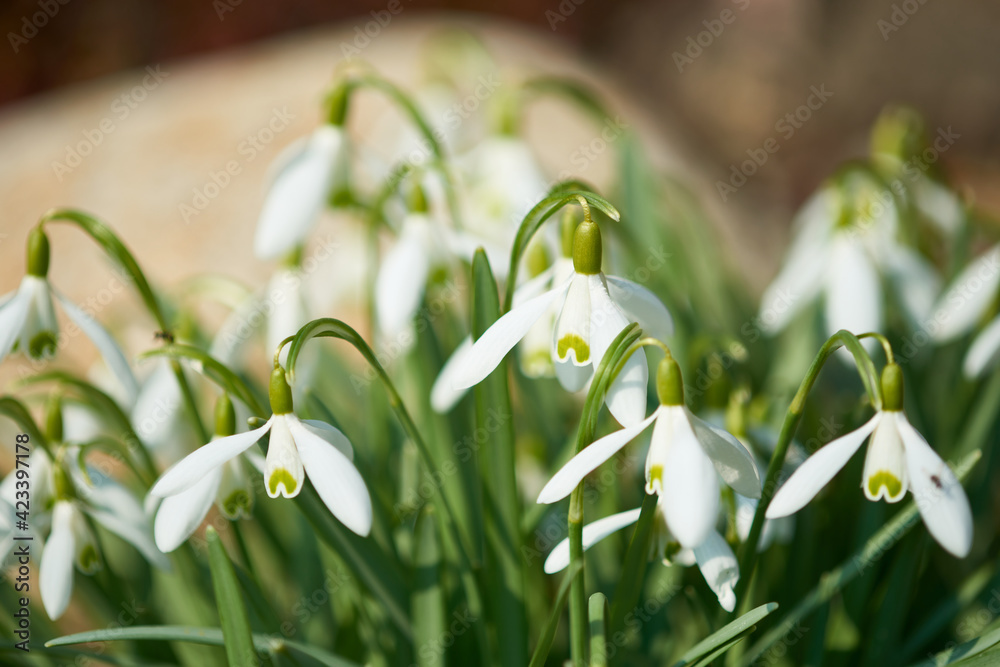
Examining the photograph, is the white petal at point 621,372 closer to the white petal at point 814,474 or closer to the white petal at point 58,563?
the white petal at point 814,474

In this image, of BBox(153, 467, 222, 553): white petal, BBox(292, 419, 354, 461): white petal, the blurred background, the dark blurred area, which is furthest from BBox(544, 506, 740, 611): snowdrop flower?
the dark blurred area

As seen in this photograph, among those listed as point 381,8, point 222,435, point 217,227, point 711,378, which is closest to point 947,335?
point 711,378

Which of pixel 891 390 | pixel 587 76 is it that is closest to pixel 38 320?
pixel 891 390

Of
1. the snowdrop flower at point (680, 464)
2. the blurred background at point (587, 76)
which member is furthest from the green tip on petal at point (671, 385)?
the blurred background at point (587, 76)

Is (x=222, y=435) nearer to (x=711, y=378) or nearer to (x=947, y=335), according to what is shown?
(x=711, y=378)

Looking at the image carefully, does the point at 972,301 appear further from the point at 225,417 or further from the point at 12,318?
the point at 12,318

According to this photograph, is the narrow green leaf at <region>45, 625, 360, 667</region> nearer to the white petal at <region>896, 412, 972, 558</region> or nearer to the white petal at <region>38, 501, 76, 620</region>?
the white petal at <region>38, 501, 76, 620</region>

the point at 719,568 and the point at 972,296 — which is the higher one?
the point at 972,296
